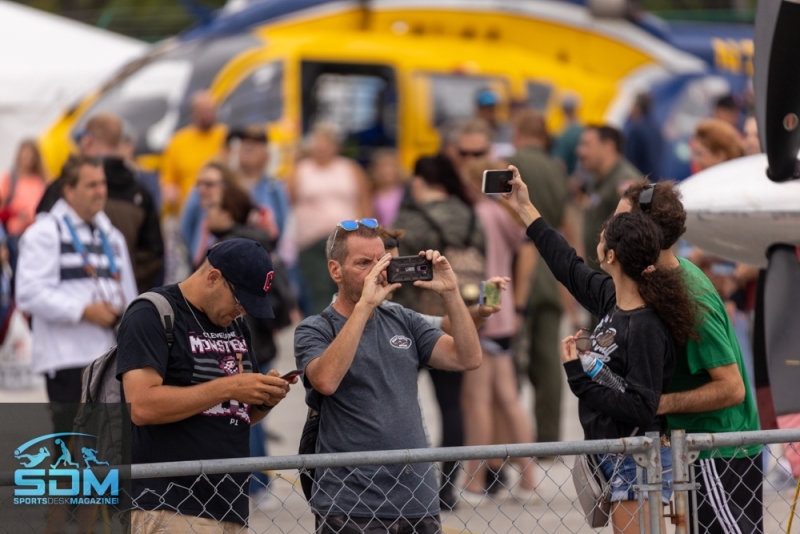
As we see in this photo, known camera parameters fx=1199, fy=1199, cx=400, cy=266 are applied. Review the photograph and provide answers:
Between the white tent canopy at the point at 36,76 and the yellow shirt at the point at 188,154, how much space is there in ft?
8.42

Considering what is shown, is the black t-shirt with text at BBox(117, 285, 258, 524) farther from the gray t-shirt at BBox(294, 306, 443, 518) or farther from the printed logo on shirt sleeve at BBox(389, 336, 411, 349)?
the printed logo on shirt sleeve at BBox(389, 336, 411, 349)

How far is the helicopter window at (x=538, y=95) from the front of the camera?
1339cm

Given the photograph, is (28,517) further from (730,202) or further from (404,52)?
(404,52)

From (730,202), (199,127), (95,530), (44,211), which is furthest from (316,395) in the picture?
(199,127)

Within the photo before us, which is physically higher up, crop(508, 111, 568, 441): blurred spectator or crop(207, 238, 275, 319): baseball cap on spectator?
crop(207, 238, 275, 319): baseball cap on spectator

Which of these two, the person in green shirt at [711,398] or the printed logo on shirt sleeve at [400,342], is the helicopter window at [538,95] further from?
the printed logo on shirt sleeve at [400,342]

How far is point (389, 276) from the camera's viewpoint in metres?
3.87

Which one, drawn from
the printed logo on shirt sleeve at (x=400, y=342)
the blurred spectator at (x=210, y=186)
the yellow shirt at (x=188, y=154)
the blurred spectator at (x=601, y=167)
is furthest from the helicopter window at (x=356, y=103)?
the printed logo on shirt sleeve at (x=400, y=342)

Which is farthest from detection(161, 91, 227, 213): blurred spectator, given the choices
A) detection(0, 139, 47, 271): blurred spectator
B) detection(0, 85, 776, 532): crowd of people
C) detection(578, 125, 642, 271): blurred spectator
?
detection(578, 125, 642, 271): blurred spectator

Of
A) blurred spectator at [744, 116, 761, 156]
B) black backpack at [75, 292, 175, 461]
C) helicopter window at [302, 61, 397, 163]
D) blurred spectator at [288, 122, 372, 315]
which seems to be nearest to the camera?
black backpack at [75, 292, 175, 461]

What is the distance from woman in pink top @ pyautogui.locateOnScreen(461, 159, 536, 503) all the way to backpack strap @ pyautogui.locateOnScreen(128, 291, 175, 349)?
3182 mm

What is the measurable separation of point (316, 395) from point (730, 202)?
6.84ft

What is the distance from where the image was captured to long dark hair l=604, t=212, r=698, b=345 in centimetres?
394

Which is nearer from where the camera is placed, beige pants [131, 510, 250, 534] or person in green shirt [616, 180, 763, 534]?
beige pants [131, 510, 250, 534]
